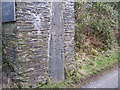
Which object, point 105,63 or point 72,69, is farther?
point 105,63

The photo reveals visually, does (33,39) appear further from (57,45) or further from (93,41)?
(93,41)

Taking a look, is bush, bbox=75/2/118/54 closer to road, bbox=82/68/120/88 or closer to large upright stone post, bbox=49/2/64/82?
road, bbox=82/68/120/88

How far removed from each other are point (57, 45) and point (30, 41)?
0.69 metres

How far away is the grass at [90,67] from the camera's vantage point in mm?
3517

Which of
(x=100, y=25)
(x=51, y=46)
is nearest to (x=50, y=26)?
(x=51, y=46)

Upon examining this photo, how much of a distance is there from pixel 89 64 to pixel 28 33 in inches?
86.1

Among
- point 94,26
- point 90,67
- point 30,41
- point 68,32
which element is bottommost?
point 90,67

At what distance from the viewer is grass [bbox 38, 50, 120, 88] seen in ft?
11.5

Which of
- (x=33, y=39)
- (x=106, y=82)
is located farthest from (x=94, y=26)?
(x=33, y=39)

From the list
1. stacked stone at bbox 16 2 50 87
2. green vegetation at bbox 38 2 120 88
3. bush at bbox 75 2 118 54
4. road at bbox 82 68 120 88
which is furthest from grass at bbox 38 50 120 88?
bush at bbox 75 2 118 54

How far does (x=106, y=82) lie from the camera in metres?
3.75

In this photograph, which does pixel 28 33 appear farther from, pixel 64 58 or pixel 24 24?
pixel 64 58

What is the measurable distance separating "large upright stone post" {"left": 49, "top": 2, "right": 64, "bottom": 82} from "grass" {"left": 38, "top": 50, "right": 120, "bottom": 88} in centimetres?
22

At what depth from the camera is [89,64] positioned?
447cm
